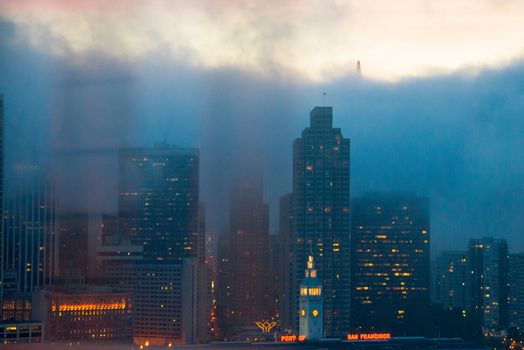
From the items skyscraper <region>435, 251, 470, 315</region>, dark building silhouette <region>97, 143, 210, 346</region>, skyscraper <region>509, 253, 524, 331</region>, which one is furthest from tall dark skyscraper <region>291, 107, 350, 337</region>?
skyscraper <region>509, 253, 524, 331</region>

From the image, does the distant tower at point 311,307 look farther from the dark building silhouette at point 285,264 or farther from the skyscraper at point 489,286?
the skyscraper at point 489,286

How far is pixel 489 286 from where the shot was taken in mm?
16875

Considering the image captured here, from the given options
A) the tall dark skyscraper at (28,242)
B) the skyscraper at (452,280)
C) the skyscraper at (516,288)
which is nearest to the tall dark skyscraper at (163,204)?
the tall dark skyscraper at (28,242)

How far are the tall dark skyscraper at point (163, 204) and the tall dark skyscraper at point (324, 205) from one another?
177 centimetres

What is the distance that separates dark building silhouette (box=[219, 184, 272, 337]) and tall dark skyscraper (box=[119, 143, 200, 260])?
2.07 ft

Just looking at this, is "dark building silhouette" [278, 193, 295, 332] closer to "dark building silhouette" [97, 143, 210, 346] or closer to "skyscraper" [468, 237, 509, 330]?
"dark building silhouette" [97, 143, 210, 346]

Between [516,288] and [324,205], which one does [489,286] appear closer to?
[516,288]

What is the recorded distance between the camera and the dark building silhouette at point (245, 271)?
1516 centimetres

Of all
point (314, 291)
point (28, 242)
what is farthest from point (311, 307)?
point (28, 242)

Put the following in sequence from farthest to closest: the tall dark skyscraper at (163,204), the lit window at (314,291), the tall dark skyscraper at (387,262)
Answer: the tall dark skyscraper at (387,262), the lit window at (314,291), the tall dark skyscraper at (163,204)

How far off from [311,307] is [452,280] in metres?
2.55

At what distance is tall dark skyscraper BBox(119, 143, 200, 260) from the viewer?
50.9 ft

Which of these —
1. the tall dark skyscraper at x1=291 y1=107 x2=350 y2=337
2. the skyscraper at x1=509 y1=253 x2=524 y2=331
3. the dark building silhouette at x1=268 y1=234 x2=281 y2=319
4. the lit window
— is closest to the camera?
the dark building silhouette at x1=268 y1=234 x2=281 y2=319

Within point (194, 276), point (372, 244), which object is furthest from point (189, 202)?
point (372, 244)
